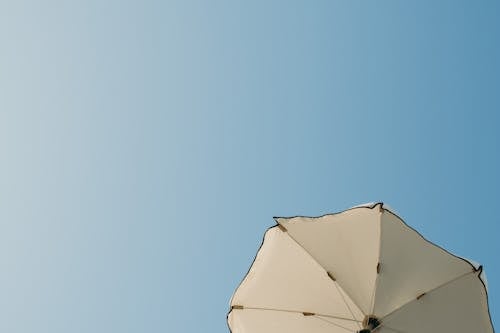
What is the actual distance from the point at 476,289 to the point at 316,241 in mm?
4264

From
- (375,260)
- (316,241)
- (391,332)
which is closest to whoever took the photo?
(391,332)

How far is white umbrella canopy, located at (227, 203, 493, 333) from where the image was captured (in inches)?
510

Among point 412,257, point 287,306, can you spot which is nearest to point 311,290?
point 287,306

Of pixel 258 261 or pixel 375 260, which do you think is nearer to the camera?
pixel 375 260

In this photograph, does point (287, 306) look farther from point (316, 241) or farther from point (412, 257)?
point (412, 257)

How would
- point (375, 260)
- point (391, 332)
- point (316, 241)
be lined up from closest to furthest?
point (391, 332)
point (375, 260)
point (316, 241)

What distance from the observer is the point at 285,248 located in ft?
48.0

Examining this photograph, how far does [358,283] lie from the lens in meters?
13.2

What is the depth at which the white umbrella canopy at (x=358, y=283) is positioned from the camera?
12.9 metres

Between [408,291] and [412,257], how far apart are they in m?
1.05

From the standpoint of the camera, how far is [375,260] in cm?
1342

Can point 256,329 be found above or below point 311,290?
below

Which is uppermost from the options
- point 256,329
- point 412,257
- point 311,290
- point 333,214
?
point 333,214

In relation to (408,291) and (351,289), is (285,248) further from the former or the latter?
(408,291)
